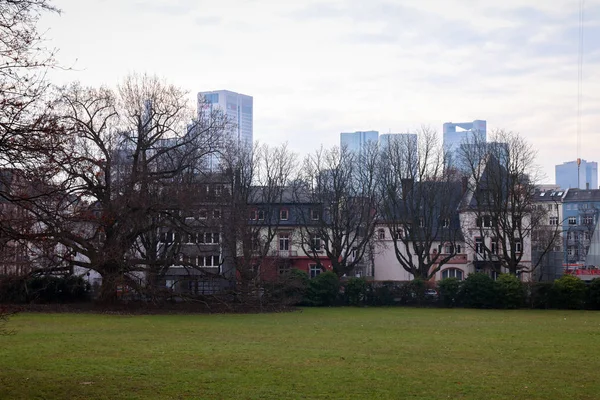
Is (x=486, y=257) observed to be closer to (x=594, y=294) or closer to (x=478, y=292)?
(x=478, y=292)

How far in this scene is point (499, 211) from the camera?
61938 mm

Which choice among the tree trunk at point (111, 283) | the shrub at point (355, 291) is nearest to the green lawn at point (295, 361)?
the tree trunk at point (111, 283)

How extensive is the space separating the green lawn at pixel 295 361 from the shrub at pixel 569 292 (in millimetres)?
16524

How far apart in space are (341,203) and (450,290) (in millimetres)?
15175

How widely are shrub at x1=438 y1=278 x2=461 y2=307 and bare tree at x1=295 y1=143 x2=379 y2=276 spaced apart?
10.6 m

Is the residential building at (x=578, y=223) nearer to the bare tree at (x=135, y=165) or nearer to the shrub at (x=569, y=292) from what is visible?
the shrub at (x=569, y=292)

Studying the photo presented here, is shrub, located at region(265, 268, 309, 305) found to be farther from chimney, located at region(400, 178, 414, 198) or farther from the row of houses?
chimney, located at region(400, 178, 414, 198)

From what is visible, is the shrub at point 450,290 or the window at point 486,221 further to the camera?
the window at point 486,221

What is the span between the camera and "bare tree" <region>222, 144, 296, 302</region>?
4962 centimetres

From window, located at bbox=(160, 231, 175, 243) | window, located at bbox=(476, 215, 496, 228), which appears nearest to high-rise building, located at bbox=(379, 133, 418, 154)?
window, located at bbox=(476, 215, 496, 228)

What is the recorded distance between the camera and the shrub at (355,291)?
55594mm

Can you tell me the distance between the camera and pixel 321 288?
54406 mm

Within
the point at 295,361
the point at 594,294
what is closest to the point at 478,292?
the point at 594,294

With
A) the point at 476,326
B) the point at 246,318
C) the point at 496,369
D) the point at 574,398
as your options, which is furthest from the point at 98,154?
the point at 574,398
